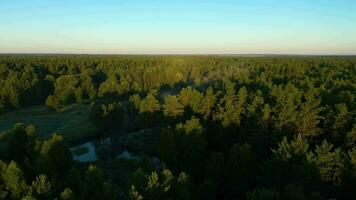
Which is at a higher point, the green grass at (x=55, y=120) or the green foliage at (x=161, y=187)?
the green foliage at (x=161, y=187)

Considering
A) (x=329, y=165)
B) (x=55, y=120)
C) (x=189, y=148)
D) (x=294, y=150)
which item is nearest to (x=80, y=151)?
(x=189, y=148)

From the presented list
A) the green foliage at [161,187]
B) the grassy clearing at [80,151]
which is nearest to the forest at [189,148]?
the green foliage at [161,187]

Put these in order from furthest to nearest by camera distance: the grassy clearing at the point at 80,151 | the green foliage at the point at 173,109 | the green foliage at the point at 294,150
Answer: the green foliage at the point at 173,109, the grassy clearing at the point at 80,151, the green foliage at the point at 294,150

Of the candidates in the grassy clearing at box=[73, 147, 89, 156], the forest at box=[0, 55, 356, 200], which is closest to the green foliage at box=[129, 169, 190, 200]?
the forest at box=[0, 55, 356, 200]

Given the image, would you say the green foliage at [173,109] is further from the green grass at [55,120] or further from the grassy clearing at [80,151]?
the green grass at [55,120]

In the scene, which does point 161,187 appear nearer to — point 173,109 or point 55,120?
point 173,109

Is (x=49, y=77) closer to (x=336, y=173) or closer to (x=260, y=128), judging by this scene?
(x=260, y=128)

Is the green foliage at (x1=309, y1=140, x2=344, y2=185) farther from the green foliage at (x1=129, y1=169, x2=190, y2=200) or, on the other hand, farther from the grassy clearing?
the grassy clearing

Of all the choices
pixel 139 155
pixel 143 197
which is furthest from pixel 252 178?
pixel 139 155
